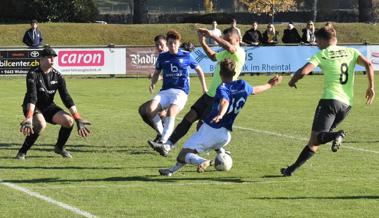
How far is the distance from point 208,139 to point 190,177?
758 mm

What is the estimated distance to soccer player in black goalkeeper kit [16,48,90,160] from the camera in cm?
1380

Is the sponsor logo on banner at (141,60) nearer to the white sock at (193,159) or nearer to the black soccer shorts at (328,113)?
the black soccer shorts at (328,113)

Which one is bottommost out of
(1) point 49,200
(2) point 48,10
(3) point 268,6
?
(3) point 268,6

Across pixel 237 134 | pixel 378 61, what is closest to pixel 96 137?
pixel 237 134

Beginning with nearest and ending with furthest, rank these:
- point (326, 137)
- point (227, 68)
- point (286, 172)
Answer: point (227, 68)
point (326, 137)
point (286, 172)


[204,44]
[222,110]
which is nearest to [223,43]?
[204,44]

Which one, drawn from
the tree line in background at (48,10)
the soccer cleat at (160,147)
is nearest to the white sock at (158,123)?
the soccer cleat at (160,147)

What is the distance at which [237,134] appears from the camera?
682 inches

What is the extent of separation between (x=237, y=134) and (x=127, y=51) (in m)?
17.2

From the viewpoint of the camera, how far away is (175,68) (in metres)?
14.9

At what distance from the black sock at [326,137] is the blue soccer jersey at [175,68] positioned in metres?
3.48

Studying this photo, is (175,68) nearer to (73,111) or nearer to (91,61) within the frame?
(73,111)

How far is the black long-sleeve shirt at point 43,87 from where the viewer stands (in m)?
13.9

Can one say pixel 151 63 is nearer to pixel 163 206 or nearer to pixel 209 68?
pixel 209 68
